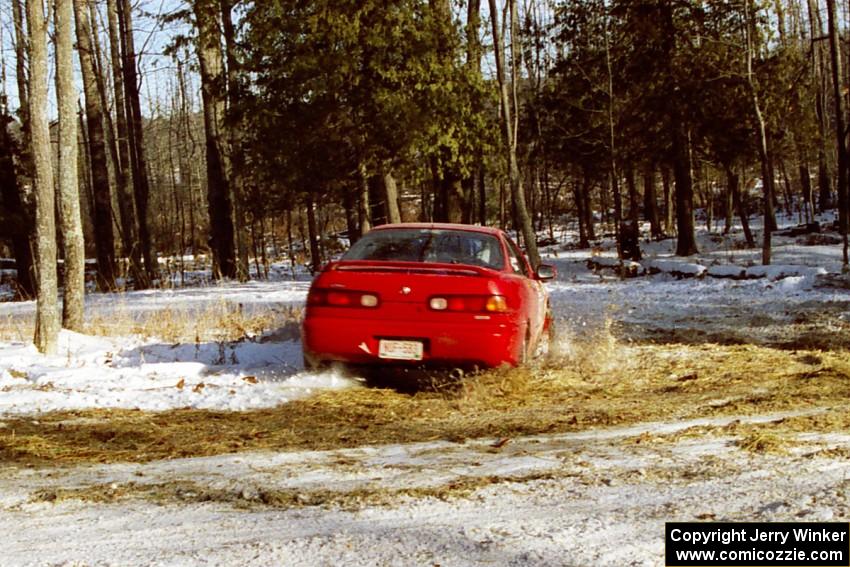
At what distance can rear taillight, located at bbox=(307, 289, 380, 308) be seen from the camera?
604cm

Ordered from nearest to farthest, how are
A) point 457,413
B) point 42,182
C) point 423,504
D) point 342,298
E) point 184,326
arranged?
point 423,504 → point 457,413 → point 342,298 → point 42,182 → point 184,326

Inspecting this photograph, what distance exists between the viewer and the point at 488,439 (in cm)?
464

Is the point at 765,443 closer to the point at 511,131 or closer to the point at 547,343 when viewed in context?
the point at 547,343

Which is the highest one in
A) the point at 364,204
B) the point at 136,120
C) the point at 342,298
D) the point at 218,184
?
the point at 136,120

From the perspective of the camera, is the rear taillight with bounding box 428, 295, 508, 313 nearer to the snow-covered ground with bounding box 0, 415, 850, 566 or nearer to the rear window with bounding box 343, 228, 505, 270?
the rear window with bounding box 343, 228, 505, 270

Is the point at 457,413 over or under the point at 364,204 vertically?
under

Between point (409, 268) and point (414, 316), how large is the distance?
43 centimetres

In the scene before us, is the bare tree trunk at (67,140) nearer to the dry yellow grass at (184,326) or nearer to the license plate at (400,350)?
the dry yellow grass at (184,326)

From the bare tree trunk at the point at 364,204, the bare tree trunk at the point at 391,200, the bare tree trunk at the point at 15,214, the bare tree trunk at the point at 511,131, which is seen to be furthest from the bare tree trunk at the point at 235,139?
the bare tree trunk at the point at 511,131

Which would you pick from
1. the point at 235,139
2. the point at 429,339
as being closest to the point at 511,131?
the point at 235,139

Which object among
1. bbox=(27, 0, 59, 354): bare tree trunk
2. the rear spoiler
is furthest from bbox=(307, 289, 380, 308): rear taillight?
bbox=(27, 0, 59, 354): bare tree trunk

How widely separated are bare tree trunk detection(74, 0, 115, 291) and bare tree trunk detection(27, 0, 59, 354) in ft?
45.6

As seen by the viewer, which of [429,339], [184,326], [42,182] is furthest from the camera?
[184,326]

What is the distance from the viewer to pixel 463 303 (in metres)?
5.98
